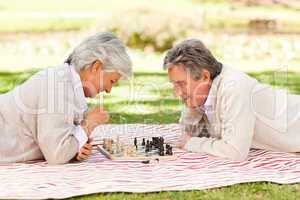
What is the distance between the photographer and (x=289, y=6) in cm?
2130

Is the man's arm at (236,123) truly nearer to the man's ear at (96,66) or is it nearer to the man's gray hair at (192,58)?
the man's gray hair at (192,58)

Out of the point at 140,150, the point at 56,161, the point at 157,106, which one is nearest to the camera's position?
the point at 56,161

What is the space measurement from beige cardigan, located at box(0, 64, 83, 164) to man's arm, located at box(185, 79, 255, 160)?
3.76 feet

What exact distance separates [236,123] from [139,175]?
0.92 metres

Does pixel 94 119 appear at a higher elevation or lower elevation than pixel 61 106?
lower

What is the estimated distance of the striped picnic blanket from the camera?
4.83 m

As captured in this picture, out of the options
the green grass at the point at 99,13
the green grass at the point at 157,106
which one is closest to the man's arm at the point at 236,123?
the green grass at the point at 157,106

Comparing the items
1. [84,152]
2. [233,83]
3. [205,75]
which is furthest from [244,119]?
[84,152]

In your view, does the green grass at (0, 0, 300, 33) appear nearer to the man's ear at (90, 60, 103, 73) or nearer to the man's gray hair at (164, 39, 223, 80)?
the man's gray hair at (164, 39, 223, 80)

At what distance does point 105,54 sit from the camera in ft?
18.2

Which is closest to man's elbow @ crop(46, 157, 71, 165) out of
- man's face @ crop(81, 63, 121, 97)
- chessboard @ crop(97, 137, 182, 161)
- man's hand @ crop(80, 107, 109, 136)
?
man's hand @ crop(80, 107, 109, 136)

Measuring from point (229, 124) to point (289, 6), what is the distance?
16.3 meters

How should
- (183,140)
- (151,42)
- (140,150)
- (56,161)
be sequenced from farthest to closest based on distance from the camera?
(151,42) → (183,140) → (140,150) → (56,161)

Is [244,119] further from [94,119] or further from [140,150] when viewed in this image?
[94,119]
